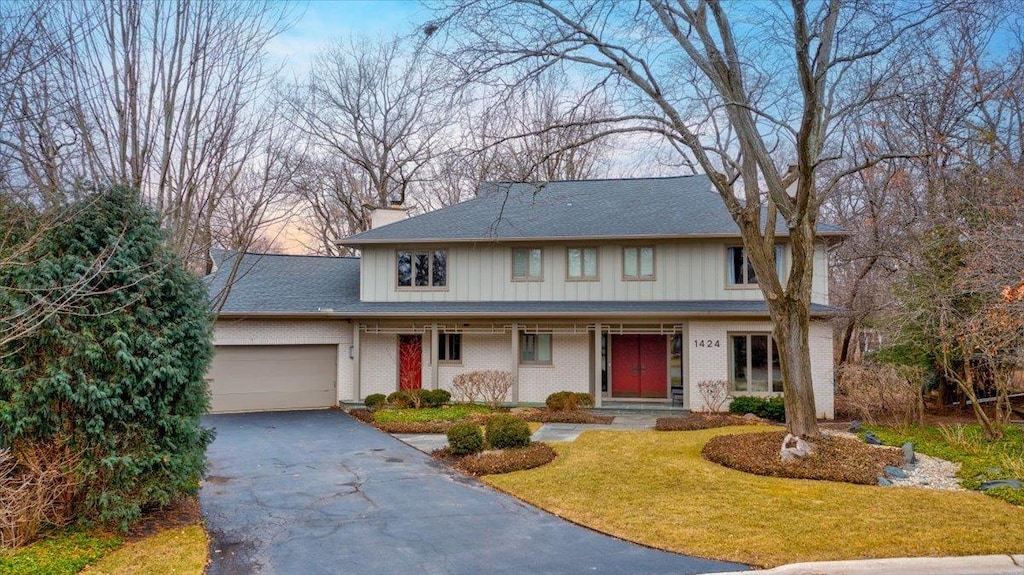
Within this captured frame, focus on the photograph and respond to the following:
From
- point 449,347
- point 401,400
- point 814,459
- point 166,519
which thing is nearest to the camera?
point 166,519

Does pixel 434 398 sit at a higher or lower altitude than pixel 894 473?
higher

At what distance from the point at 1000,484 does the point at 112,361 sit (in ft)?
36.3

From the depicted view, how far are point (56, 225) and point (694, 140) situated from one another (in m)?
9.60

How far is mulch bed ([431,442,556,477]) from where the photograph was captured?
10.5 meters

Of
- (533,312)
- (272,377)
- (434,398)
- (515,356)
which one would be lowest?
(434,398)

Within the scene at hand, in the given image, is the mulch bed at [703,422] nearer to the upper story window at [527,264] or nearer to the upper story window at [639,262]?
the upper story window at [639,262]

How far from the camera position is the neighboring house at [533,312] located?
17.2 meters

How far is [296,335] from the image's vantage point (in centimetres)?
1858

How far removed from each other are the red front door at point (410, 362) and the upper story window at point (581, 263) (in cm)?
497

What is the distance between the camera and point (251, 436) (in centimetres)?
1414

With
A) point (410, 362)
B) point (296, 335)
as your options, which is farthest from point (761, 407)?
point (296, 335)

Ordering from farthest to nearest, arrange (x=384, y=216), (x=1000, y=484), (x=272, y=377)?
(x=384, y=216), (x=272, y=377), (x=1000, y=484)

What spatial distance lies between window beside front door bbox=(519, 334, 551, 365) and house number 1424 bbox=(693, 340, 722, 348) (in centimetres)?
415

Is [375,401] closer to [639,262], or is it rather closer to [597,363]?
[597,363]
